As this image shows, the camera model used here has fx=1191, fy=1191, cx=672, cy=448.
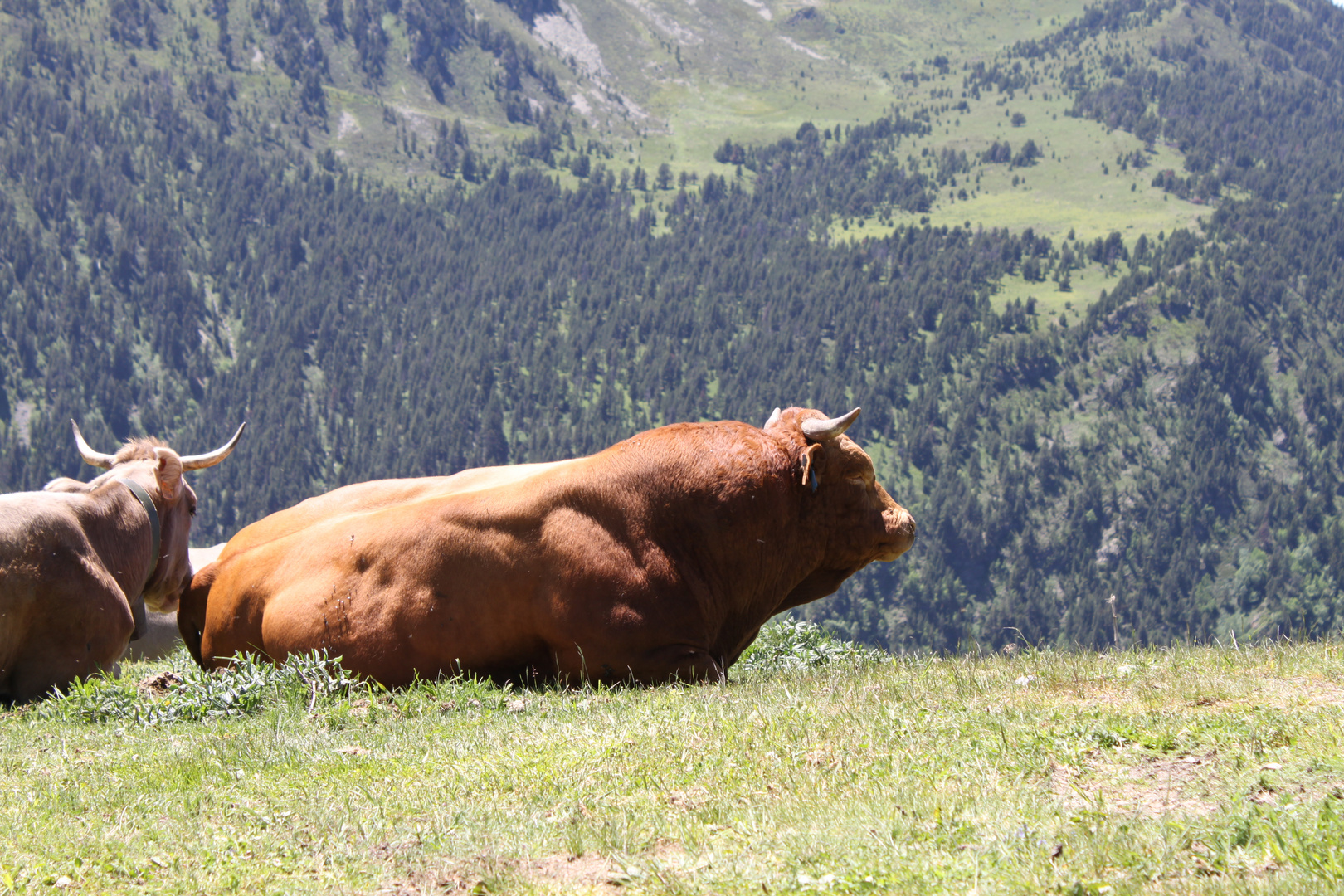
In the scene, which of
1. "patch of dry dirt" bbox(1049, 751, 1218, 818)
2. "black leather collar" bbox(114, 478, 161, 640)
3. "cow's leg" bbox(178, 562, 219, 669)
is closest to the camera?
"patch of dry dirt" bbox(1049, 751, 1218, 818)

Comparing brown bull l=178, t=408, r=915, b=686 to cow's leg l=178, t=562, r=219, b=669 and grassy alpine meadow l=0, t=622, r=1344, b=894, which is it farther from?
grassy alpine meadow l=0, t=622, r=1344, b=894

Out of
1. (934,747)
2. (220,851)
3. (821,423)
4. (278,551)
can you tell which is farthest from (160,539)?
(934,747)

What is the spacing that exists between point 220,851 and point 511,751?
1.81 meters

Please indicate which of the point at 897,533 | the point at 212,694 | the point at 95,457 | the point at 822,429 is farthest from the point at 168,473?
the point at 897,533

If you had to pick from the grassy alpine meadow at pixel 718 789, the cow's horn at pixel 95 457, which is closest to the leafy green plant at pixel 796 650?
the grassy alpine meadow at pixel 718 789

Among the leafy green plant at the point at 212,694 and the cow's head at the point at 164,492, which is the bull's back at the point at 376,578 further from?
the cow's head at the point at 164,492

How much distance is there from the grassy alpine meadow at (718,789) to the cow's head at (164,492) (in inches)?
159

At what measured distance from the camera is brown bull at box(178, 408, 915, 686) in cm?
913

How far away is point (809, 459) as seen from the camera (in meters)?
9.95

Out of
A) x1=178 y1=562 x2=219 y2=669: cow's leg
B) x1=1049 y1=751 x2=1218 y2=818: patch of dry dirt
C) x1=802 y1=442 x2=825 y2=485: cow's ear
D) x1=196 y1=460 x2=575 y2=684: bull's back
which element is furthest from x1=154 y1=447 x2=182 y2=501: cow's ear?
x1=1049 y1=751 x2=1218 y2=818: patch of dry dirt

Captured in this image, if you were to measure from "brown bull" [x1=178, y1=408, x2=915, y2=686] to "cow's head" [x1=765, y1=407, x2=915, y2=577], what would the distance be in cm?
2

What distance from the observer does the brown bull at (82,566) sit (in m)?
9.98

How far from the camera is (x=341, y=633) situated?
30.5ft

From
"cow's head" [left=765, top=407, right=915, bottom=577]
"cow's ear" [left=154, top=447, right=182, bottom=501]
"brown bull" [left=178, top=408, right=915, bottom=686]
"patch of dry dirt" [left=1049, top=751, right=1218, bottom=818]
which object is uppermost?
"patch of dry dirt" [left=1049, top=751, right=1218, bottom=818]
